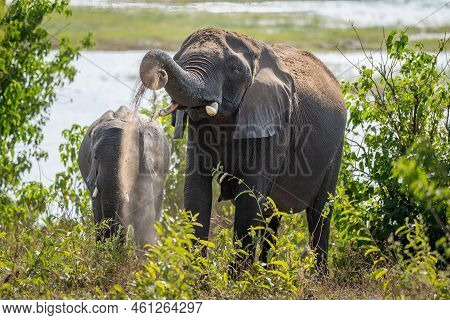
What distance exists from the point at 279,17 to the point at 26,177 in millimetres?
5681

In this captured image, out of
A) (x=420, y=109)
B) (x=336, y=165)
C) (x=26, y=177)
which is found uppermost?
(x=420, y=109)

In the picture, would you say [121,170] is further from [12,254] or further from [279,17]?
[279,17]

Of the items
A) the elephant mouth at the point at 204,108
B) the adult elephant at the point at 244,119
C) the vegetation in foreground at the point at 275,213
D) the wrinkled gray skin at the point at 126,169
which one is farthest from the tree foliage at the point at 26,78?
the elephant mouth at the point at 204,108

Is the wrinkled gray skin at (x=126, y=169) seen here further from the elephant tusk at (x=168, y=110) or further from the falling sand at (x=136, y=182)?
the elephant tusk at (x=168, y=110)

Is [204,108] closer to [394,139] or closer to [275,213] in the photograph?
[275,213]

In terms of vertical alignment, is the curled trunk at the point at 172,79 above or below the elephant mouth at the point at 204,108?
above

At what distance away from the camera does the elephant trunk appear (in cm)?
673

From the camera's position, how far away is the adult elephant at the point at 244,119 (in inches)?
282

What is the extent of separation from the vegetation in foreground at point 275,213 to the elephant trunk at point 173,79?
27.6 inches

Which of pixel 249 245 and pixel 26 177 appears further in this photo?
pixel 26 177

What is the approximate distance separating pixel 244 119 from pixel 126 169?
7.13 ft
